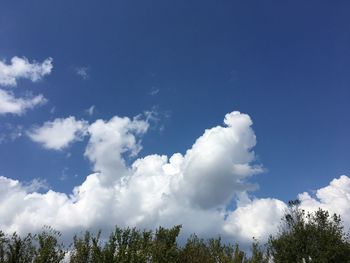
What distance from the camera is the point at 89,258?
3928 cm

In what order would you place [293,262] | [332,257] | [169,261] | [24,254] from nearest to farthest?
1. [24,254]
2. [169,261]
3. [332,257]
4. [293,262]

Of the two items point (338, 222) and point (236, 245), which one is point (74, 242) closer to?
point (236, 245)

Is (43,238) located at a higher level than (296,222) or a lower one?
lower

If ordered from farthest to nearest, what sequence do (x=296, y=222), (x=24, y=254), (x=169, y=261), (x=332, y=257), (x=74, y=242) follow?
(x=296, y=222) → (x=332, y=257) → (x=74, y=242) → (x=169, y=261) → (x=24, y=254)

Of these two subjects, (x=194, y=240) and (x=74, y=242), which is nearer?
(x=74, y=242)

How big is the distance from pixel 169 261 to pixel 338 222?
2408cm

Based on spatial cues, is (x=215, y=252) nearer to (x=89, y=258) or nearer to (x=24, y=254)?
(x=89, y=258)

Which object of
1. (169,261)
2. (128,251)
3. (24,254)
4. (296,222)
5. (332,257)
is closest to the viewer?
(128,251)

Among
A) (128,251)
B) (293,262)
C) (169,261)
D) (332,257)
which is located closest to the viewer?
(128,251)

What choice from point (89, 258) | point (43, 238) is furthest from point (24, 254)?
point (89, 258)

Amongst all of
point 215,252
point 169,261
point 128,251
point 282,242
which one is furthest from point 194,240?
point 128,251

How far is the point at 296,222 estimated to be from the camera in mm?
52469

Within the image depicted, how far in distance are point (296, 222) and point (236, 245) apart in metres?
14.0

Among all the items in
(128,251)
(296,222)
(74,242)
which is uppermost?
(296,222)
